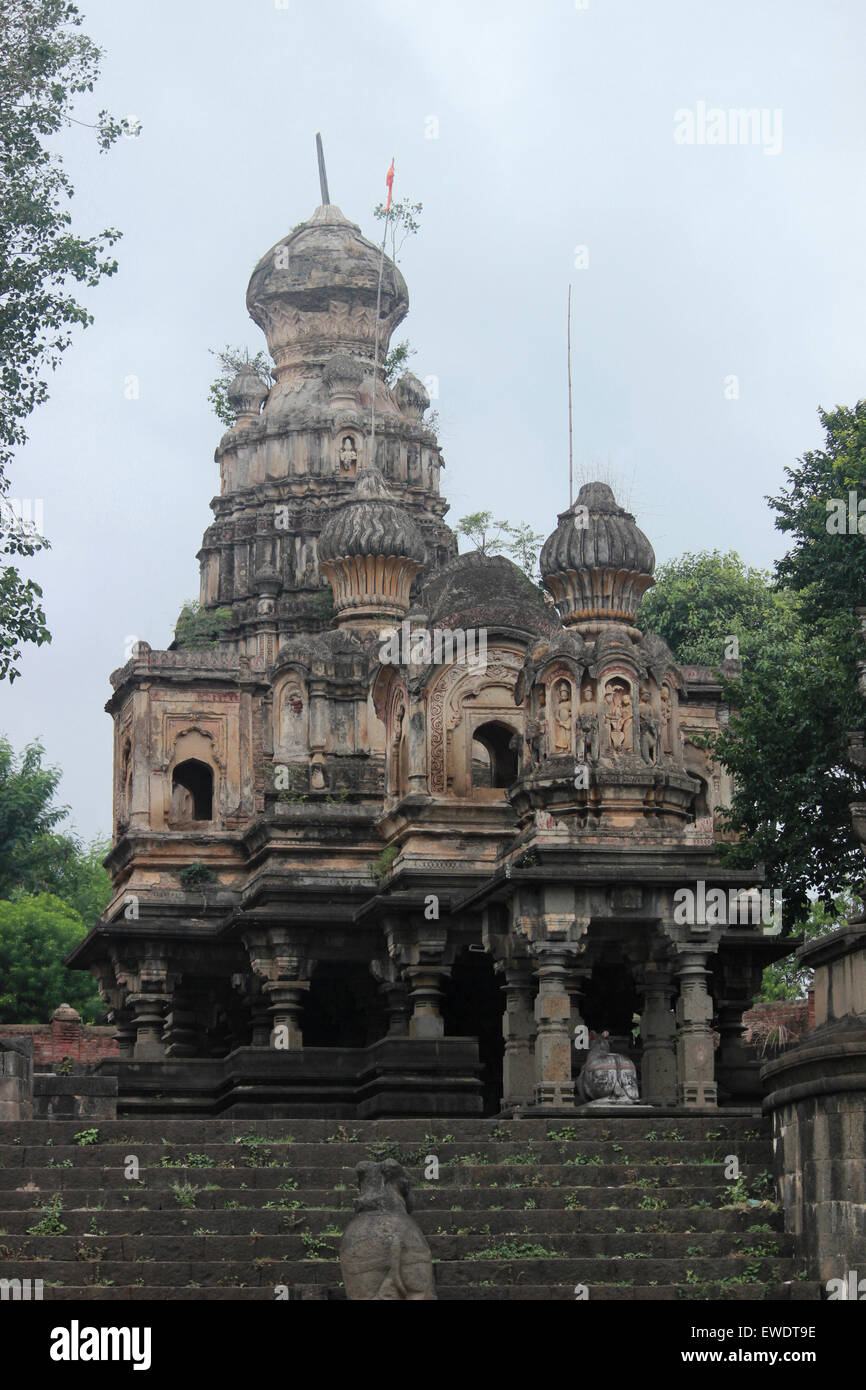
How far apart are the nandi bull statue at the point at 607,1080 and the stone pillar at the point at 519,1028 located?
87.0 inches

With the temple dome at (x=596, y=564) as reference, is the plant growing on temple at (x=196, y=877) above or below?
below

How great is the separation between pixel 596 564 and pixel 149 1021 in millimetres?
10368

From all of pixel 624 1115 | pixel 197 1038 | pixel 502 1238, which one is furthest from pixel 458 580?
pixel 502 1238

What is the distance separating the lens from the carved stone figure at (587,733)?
28672 millimetres

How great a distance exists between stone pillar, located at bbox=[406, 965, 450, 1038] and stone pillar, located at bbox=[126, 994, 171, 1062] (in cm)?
634

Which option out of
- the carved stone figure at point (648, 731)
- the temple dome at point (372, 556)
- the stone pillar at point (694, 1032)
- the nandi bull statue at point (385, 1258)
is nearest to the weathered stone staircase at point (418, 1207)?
the nandi bull statue at point (385, 1258)

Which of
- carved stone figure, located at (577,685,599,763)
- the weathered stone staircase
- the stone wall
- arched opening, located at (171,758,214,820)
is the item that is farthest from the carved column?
the stone wall

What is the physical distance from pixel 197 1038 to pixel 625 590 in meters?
11.4

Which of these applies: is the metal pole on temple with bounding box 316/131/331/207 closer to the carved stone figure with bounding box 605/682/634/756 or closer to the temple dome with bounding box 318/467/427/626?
the temple dome with bounding box 318/467/427/626

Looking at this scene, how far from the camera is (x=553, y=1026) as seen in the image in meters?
26.5

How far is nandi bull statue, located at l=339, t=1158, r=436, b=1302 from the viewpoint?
53.4 feet

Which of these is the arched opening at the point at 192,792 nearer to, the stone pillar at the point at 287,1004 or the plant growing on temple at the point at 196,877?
the plant growing on temple at the point at 196,877

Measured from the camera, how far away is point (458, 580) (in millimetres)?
33875
